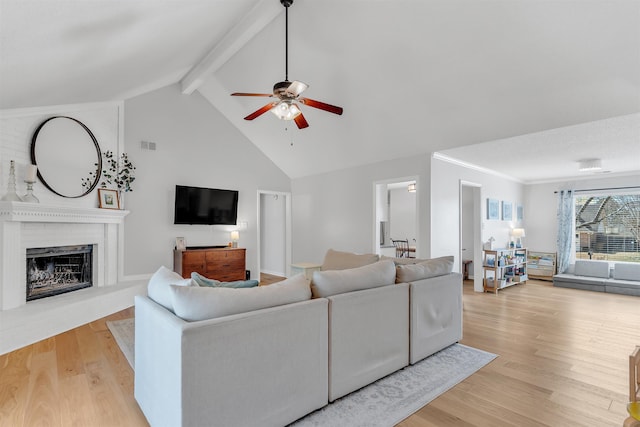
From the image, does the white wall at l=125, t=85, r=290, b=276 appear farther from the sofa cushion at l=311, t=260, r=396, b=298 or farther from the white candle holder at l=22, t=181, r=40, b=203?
the sofa cushion at l=311, t=260, r=396, b=298

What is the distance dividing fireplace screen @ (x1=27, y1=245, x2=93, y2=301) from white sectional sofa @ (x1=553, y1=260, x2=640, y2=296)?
8665mm

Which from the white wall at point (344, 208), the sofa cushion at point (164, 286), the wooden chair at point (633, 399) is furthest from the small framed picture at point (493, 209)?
the sofa cushion at point (164, 286)

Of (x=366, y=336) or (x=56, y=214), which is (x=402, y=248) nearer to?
(x=366, y=336)

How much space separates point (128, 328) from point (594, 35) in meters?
5.53

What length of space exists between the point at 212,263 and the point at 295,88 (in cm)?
388

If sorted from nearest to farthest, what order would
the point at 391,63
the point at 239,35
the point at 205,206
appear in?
the point at 391,63, the point at 239,35, the point at 205,206

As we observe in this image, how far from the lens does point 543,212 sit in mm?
7711

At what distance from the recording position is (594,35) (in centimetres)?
277

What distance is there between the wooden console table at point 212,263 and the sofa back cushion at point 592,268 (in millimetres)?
6979

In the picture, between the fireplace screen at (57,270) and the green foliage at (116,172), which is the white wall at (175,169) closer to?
the green foliage at (116,172)

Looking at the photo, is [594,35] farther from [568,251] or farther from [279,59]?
[568,251]

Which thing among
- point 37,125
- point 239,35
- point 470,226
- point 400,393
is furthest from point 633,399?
point 470,226

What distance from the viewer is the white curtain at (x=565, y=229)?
23.5 ft

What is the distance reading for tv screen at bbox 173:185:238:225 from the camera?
5.79 meters
